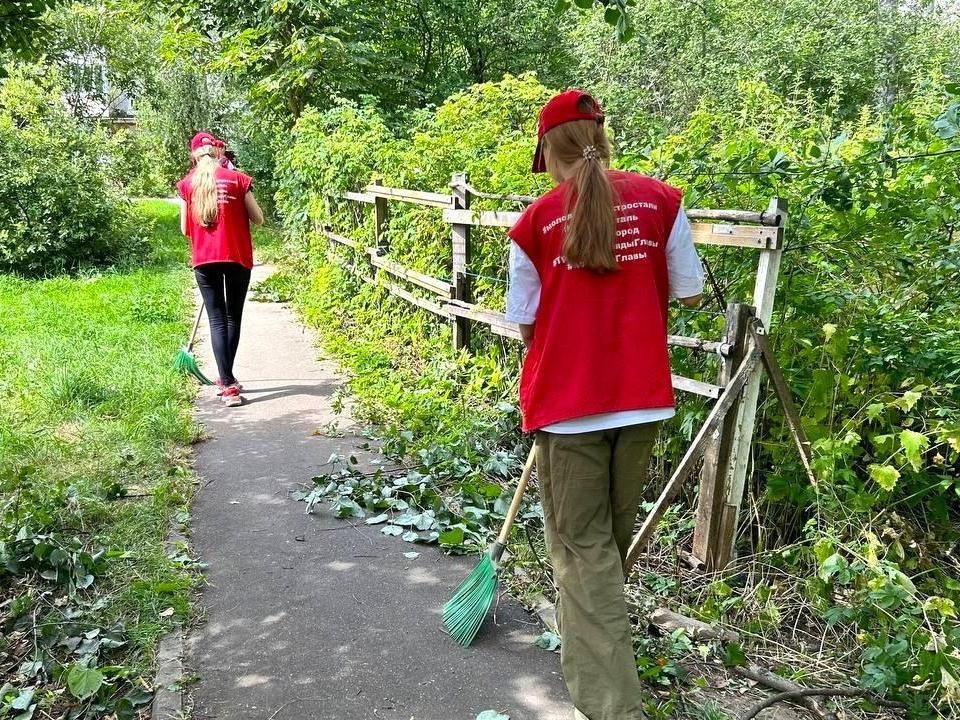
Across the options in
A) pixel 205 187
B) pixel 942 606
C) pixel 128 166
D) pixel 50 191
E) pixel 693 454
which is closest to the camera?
pixel 942 606

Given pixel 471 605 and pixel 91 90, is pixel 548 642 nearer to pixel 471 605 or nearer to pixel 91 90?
pixel 471 605

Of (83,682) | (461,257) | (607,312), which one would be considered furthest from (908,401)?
(461,257)

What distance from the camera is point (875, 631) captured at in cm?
291

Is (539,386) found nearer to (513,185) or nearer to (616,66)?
(513,185)

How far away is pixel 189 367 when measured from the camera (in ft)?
22.5

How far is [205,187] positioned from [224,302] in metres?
0.94

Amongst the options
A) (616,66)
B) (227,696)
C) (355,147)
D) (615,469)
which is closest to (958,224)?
(615,469)

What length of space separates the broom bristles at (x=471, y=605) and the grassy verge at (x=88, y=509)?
1.18 m

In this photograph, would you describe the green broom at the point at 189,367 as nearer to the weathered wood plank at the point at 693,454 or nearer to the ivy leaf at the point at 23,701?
the ivy leaf at the point at 23,701

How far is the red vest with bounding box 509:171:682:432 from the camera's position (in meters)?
2.42

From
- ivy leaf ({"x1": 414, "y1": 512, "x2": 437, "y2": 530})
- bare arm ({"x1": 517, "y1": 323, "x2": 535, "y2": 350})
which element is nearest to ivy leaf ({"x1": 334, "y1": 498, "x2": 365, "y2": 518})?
ivy leaf ({"x1": 414, "y1": 512, "x2": 437, "y2": 530})

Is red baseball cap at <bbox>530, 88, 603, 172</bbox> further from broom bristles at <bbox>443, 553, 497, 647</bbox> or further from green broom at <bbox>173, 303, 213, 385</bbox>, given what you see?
green broom at <bbox>173, 303, 213, 385</bbox>

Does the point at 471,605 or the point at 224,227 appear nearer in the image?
the point at 471,605

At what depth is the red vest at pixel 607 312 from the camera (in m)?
2.42
